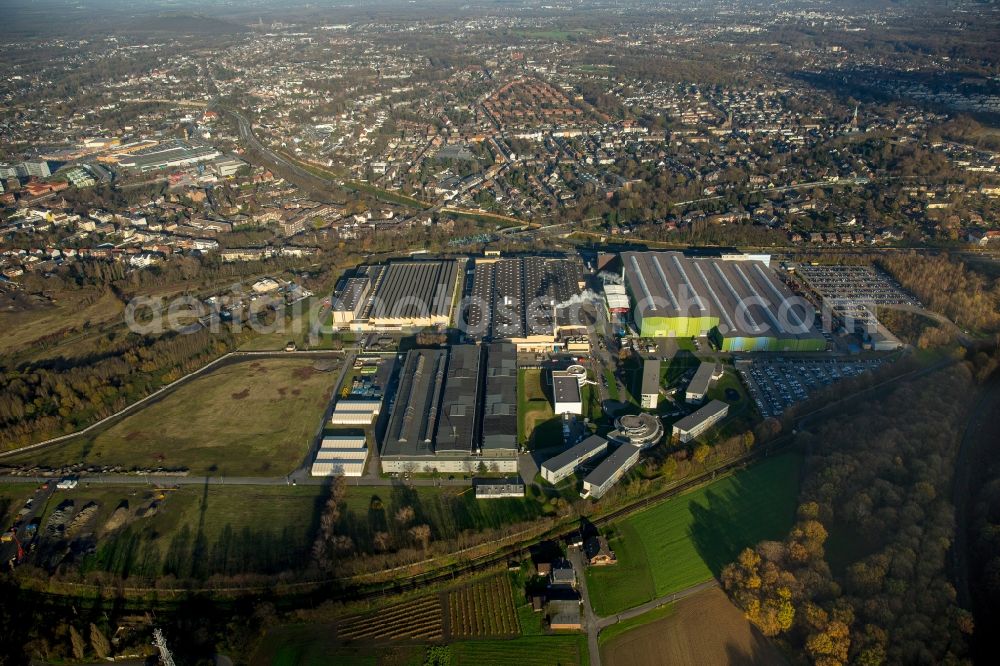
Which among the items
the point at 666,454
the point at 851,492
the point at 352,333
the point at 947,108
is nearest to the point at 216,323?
the point at 352,333

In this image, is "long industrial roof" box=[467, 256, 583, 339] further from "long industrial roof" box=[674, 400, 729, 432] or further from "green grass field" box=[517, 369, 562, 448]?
"long industrial roof" box=[674, 400, 729, 432]

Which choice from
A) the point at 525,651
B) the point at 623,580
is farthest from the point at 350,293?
the point at 525,651

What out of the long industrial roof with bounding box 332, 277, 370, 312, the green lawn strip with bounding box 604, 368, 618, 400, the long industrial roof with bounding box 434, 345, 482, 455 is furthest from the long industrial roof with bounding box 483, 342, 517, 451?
the long industrial roof with bounding box 332, 277, 370, 312

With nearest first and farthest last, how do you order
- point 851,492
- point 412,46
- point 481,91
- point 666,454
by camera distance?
point 851,492 < point 666,454 < point 481,91 < point 412,46

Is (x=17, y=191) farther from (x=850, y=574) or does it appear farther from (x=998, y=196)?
(x=998, y=196)

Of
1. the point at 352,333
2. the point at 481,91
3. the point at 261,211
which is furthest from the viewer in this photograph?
the point at 481,91

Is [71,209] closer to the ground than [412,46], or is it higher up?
closer to the ground
